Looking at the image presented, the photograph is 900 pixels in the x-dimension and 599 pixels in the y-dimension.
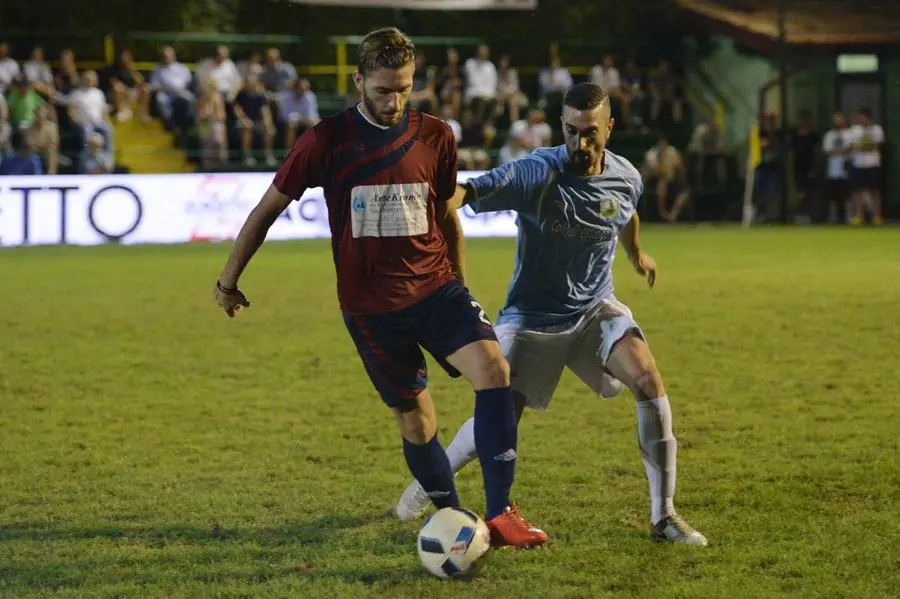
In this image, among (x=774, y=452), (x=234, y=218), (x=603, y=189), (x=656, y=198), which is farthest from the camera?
(x=656, y=198)

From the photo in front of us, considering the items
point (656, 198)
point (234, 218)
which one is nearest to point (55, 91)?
point (234, 218)

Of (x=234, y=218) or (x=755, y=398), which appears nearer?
(x=755, y=398)

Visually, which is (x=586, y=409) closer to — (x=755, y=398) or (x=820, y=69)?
(x=755, y=398)

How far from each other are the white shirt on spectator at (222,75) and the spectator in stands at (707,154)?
8899mm

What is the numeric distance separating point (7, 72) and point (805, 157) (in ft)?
47.2

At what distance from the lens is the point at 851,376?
9828mm

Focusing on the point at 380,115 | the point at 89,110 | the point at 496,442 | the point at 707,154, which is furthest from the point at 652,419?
the point at 707,154

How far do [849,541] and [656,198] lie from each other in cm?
2229

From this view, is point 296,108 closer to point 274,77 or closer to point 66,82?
point 274,77

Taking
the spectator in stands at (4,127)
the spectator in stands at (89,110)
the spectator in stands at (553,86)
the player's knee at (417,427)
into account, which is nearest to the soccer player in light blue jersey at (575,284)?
the player's knee at (417,427)

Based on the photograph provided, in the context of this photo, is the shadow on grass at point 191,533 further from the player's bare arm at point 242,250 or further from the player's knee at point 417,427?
the player's bare arm at point 242,250

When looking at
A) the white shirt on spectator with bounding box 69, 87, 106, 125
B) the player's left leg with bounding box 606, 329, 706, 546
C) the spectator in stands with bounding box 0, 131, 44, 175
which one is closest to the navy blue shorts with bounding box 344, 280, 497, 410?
the player's left leg with bounding box 606, 329, 706, 546

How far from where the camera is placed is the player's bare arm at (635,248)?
632 cm

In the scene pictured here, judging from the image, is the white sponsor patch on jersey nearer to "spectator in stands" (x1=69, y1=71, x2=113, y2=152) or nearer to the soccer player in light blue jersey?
the soccer player in light blue jersey
